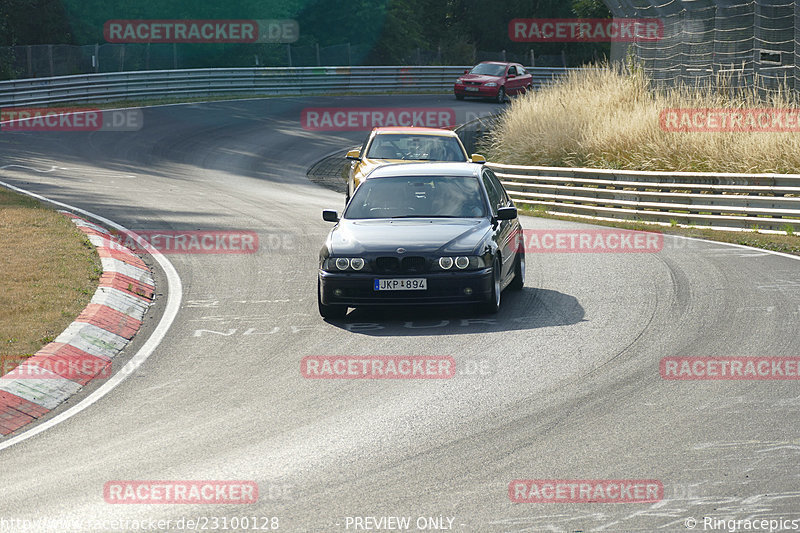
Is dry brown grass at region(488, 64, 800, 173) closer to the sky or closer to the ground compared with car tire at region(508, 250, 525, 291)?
closer to the sky

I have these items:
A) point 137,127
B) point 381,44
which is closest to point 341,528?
point 137,127

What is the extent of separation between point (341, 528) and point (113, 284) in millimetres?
7330

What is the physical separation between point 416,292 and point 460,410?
296 cm

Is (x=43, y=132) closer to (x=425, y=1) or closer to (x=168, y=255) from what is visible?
(x=168, y=255)

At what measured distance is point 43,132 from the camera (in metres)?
30.2
